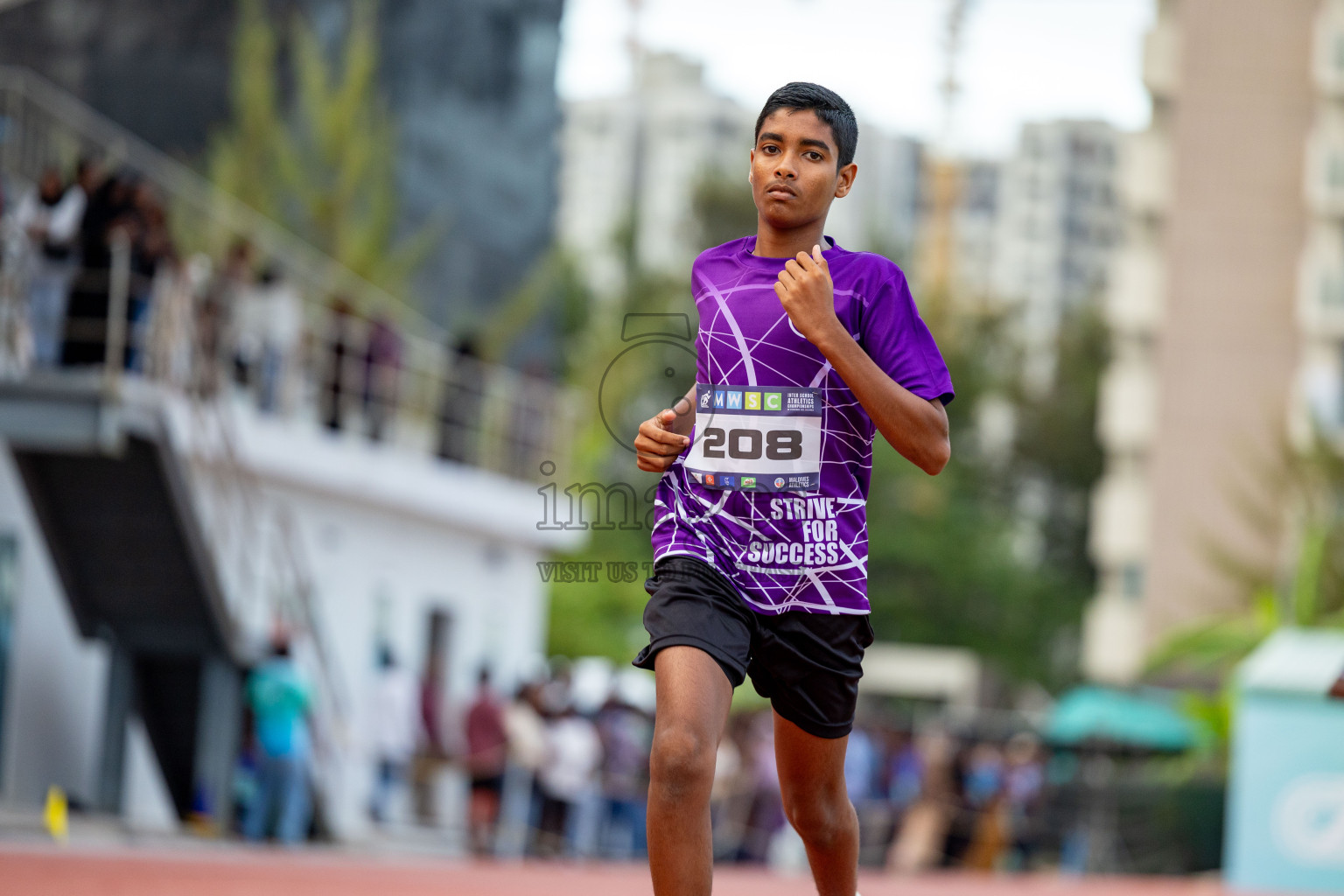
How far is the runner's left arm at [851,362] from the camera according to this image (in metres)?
4.78

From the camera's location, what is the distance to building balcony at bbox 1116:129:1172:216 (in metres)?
50.9

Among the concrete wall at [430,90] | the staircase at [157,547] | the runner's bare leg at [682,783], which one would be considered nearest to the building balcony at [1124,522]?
the concrete wall at [430,90]

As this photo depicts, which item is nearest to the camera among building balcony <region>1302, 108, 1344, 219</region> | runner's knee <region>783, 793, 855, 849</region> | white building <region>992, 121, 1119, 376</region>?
runner's knee <region>783, 793, 855, 849</region>

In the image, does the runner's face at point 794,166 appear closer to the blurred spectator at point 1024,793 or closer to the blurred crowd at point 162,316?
the blurred crowd at point 162,316

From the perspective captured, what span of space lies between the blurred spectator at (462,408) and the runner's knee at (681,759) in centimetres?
2084

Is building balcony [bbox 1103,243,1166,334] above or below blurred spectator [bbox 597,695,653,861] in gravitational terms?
above

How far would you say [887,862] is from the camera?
21.7 metres

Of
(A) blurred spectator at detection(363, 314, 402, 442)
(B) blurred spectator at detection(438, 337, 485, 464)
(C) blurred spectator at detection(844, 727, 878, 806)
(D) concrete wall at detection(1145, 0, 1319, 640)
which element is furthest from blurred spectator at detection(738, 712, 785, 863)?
(D) concrete wall at detection(1145, 0, 1319, 640)

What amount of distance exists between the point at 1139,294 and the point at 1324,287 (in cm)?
516

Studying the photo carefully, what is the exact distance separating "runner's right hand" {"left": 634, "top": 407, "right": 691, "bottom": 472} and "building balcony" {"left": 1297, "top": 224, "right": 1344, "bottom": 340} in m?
44.1

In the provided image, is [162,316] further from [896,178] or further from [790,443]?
[896,178]

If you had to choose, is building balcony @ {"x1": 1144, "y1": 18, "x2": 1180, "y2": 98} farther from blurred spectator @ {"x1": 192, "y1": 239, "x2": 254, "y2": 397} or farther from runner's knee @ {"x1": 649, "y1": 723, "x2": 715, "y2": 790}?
runner's knee @ {"x1": 649, "y1": 723, "x2": 715, "y2": 790}

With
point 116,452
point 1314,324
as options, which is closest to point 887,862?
point 116,452

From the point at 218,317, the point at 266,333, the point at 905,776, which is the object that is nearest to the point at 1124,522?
the point at 905,776
